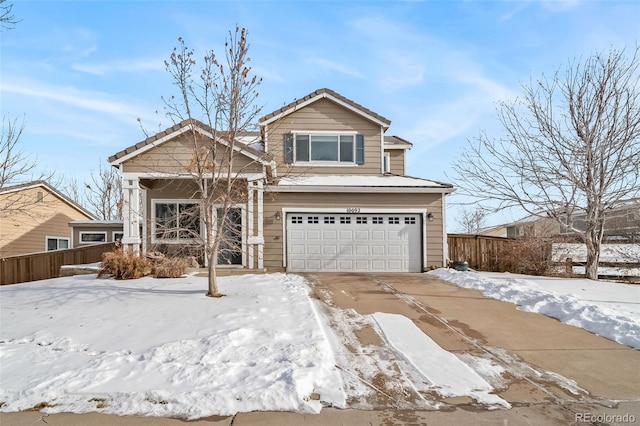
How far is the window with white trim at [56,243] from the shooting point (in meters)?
21.7

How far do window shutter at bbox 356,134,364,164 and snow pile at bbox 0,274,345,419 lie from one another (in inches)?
351

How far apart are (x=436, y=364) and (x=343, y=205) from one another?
921 cm

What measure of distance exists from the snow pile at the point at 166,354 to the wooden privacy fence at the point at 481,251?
9.39m

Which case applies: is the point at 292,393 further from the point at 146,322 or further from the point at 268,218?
the point at 268,218

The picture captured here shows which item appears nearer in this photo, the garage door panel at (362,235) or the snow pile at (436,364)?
the snow pile at (436,364)

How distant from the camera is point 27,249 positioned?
20.4m

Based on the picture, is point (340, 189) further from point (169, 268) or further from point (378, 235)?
point (169, 268)

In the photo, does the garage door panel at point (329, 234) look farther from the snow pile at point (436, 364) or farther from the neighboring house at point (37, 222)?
the neighboring house at point (37, 222)

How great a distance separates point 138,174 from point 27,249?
1310cm

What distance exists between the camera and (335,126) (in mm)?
16312

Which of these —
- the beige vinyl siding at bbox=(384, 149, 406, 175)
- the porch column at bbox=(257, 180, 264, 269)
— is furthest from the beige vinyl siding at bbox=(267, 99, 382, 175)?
the porch column at bbox=(257, 180, 264, 269)

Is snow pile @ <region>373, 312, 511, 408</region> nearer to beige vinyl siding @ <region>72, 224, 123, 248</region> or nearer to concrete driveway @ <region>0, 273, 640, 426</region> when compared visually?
concrete driveway @ <region>0, 273, 640, 426</region>

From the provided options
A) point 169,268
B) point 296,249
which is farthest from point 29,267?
point 296,249

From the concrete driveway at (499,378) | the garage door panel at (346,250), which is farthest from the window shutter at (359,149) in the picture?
the concrete driveway at (499,378)
